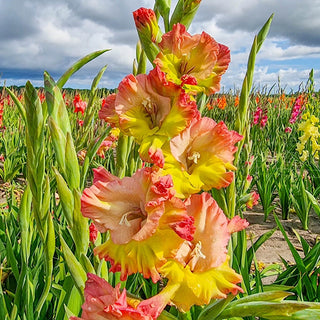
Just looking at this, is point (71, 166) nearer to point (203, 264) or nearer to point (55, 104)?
point (55, 104)

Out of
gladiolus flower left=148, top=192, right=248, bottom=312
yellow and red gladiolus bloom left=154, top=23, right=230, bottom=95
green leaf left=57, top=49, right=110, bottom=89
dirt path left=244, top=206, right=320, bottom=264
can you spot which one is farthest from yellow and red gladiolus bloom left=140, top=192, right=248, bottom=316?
dirt path left=244, top=206, right=320, bottom=264

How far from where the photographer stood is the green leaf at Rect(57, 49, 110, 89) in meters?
0.77

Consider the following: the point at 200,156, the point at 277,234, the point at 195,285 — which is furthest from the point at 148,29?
the point at 277,234

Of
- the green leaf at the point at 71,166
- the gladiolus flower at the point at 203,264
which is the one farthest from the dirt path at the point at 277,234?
the green leaf at the point at 71,166

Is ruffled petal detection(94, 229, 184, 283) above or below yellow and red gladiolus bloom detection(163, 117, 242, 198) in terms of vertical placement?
below

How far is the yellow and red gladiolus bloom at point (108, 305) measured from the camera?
1.81 ft

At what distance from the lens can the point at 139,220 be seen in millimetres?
638

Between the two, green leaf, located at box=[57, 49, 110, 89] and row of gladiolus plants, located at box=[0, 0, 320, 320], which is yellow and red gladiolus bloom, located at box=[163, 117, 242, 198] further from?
green leaf, located at box=[57, 49, 110, 89]

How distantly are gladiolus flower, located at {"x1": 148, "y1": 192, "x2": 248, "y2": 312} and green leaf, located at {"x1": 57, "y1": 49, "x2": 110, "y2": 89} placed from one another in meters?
0.35

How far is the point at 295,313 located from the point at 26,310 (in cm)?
85

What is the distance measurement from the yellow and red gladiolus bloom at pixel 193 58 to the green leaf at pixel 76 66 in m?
0.14

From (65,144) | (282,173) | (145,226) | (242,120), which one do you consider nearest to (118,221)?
(145,226)

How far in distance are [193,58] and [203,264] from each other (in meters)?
0.39

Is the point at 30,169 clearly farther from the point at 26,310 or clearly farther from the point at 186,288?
the point at 26,310
